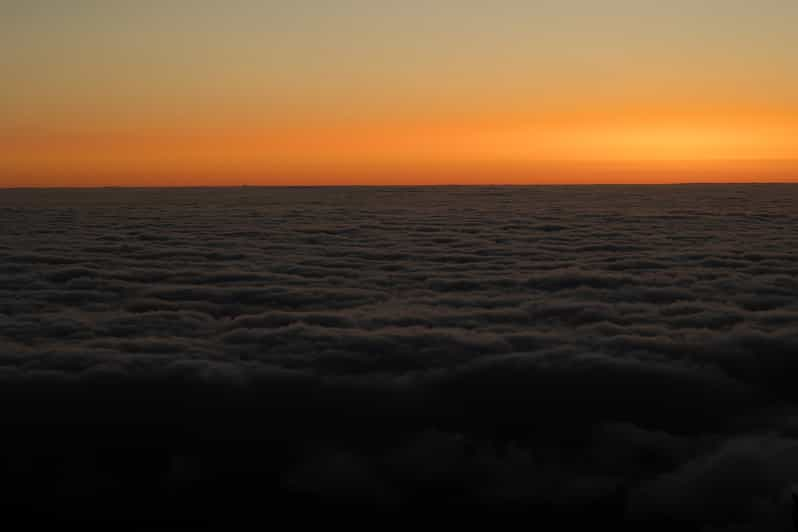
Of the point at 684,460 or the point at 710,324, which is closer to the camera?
the point at 684,460

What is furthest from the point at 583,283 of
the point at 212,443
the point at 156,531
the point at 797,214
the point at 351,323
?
the point at 797,214

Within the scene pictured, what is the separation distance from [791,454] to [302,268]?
11.1m

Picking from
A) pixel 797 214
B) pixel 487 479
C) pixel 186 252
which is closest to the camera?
pixel 487 479

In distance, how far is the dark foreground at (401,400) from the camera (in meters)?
5.77

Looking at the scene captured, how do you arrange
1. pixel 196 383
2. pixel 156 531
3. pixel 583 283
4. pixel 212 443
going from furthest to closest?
pixel 583 283, pixel 196 383, pixel 212 443, pixel 156 531

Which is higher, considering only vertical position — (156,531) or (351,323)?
(351,323)

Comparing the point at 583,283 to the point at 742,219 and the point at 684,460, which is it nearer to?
the point at 684,460

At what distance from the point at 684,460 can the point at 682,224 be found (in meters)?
22.5

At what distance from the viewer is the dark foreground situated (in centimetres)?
577

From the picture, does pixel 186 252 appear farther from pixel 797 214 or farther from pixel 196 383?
pixel 797 214

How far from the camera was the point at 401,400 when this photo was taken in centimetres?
739

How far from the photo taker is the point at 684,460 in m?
6.31

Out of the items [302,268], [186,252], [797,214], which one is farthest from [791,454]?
[797,214]

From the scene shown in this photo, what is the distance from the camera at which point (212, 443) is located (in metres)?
6.82
